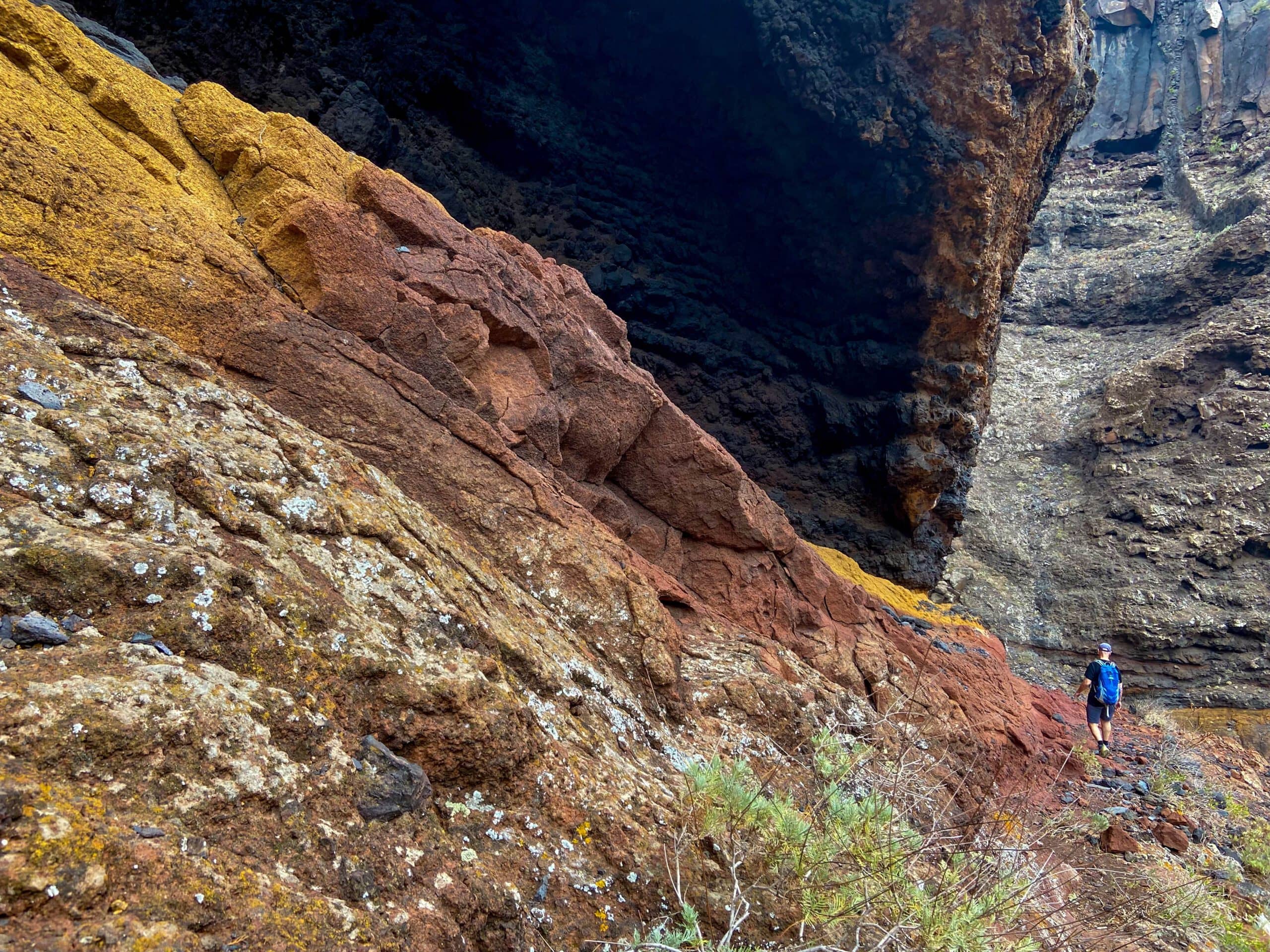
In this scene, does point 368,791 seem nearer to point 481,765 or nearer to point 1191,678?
point 481,765

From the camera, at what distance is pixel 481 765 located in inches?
107

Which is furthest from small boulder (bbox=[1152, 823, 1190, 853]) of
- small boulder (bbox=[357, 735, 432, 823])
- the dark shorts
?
small boulder (bbox=[357, 735, 432, 823])

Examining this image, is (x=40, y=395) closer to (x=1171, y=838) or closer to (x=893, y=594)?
(x=1171, y=838)

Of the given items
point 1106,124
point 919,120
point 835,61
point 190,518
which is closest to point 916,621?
point 919,120

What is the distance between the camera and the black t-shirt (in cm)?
875

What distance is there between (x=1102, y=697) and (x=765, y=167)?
10000mm

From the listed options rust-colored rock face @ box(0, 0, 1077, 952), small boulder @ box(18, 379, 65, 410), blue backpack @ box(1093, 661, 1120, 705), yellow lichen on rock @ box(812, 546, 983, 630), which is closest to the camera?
rust-colored rock face @ box(0, 0, 1077, 952)

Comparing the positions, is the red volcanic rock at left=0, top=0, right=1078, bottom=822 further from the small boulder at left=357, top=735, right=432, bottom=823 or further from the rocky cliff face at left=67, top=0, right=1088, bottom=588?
the rocky cliff face at left=67, top=0, right=1088, bottom=588

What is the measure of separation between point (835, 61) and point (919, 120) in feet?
5.38

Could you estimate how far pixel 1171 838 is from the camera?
6738mm

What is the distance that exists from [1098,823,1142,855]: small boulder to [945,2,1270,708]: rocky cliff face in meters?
8.97

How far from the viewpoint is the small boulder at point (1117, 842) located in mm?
6090

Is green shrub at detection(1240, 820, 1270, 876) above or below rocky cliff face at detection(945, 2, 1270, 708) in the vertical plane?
below

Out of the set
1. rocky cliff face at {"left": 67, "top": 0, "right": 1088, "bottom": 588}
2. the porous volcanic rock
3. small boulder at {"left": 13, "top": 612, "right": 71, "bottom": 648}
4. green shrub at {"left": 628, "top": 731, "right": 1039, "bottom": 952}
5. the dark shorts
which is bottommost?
small boulder at {"left": 13, "top": 612, "right": 71, "bottom": 648}
